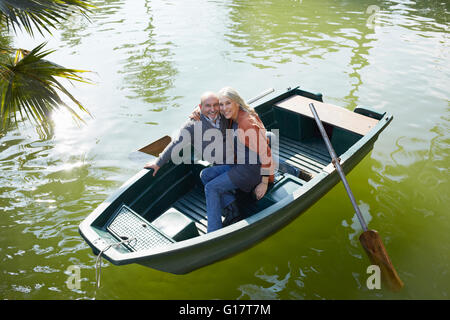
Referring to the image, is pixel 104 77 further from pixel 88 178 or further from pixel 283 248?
pixel 283 248

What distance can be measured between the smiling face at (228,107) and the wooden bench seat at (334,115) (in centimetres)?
217

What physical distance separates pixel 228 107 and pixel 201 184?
1.52 m

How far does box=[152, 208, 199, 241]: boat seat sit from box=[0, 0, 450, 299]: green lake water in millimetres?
696

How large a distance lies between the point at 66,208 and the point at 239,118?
10.5ft

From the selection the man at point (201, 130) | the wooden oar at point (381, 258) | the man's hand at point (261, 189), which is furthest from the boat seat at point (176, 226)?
the wooden oar at point (381, 258)

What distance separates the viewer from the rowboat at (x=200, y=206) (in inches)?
144

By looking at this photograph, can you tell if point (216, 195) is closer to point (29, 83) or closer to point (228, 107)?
point (228, 107)

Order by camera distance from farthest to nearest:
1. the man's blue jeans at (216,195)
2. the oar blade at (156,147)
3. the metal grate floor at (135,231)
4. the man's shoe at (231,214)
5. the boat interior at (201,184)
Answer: the oar blade at (156,147)
the man's shoe at (231,214)
the man's blue jeans at (216,195)
the boat interior at (201,184)
the metal grate floor at (135,231)

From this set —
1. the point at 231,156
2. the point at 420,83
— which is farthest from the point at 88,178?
the point at 420,83

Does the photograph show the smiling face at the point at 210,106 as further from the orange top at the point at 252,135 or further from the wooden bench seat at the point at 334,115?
the wooden bench seat at the point at 334,115

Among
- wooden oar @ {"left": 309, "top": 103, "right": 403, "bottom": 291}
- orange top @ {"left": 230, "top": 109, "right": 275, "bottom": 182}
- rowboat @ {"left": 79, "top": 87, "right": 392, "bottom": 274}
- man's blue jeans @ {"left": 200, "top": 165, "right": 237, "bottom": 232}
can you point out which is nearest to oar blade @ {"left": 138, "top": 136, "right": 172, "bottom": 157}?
rowboat @ {"left": 79, "top": 87, "right": 392, "bottom": 274}

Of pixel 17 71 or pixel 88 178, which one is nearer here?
pixel 17 71

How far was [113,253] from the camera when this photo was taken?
11.6 ft
